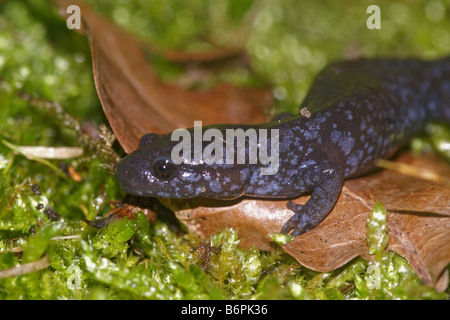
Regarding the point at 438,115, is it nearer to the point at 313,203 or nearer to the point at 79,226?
the point at 313,203

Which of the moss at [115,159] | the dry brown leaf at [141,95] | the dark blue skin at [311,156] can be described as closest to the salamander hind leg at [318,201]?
the dark blue skin at [311,156]

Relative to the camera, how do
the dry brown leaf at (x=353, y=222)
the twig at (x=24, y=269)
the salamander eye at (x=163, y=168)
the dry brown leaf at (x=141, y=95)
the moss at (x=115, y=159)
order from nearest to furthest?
the twig at (x=24, y=269)
the moss at (x=115, y=159)
the dry brown leaf at (x=353, y=222)
the salamander eye at (x=163, y=168)
the dry brown leaf at (x=141, y=95)

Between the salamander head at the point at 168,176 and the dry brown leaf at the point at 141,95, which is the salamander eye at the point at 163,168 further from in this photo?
the dry brown leaf at the point at 141,95

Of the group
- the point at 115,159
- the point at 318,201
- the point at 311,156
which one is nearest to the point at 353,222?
the point at 318,201

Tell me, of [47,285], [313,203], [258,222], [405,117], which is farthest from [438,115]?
[47,285]

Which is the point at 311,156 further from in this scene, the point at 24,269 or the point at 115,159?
the point at 24,269

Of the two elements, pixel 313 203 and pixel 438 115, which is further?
pixel 438 115
